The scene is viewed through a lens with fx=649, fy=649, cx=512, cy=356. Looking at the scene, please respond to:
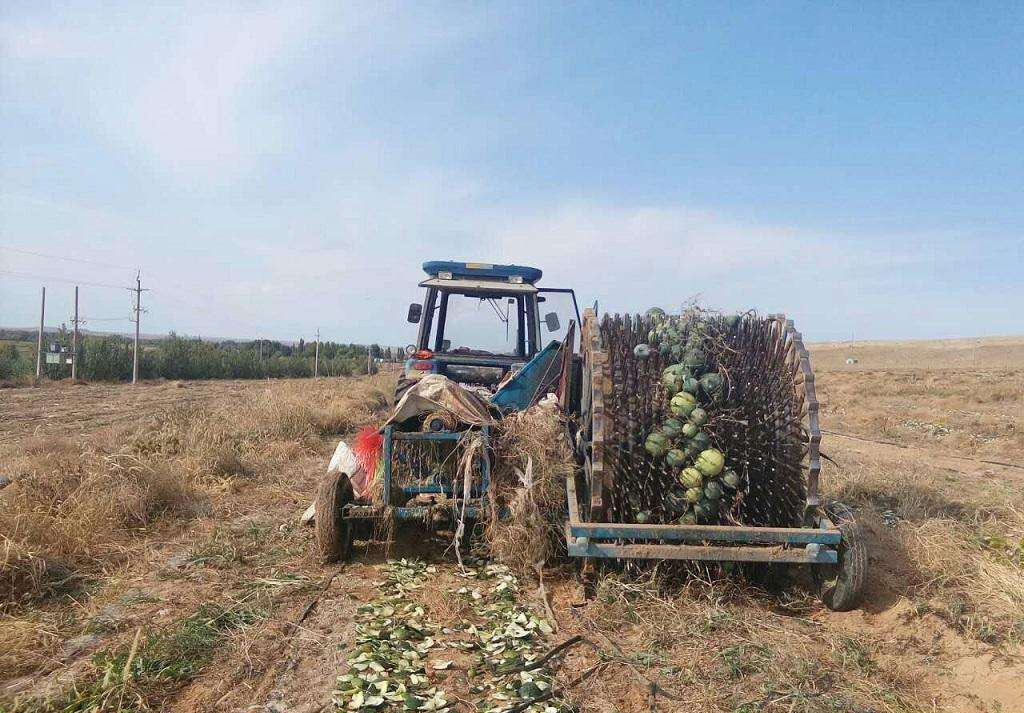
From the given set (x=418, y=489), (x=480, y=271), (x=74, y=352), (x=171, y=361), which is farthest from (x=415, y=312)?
(x=171, y=361)

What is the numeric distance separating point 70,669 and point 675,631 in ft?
11.4

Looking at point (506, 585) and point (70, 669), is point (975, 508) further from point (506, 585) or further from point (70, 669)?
point (70, 669)

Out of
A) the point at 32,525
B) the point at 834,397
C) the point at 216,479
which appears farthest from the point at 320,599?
the point at 834,397

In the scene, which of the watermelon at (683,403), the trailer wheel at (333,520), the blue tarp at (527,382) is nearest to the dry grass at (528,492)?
the blue tarp at (527,382)

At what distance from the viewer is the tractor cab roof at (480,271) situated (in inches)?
284

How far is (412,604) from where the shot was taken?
4.60 m

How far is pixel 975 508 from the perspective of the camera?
23.3ft

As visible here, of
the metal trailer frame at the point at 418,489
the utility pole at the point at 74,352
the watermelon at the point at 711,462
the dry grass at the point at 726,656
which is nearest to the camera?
the dry grass at the point at 726,656

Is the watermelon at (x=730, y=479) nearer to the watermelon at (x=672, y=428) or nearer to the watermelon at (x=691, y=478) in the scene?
the watermelon at (x=691, y=478)

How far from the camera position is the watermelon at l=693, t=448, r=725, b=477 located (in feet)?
14.8

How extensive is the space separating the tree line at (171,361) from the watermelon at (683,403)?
30.9 meters

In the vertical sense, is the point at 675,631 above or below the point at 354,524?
below

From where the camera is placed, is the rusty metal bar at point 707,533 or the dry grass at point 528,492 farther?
the dry grass at point 528,492

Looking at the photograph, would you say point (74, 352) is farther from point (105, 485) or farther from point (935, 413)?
point (935, 413)
